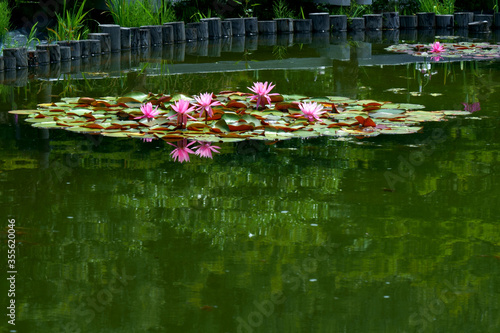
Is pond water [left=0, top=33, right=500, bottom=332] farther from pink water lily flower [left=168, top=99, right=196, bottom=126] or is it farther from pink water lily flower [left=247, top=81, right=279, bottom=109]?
pink water lily flower [left=247, top=81, right=279, bottom=109]

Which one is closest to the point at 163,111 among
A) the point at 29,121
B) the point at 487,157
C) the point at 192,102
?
the point at 192,102

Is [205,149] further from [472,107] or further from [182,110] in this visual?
[472,107]

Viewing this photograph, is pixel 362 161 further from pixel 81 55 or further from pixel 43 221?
pixel 81 55

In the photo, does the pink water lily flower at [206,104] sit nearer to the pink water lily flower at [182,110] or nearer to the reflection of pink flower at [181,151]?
the pink water lily flower at [182,110]

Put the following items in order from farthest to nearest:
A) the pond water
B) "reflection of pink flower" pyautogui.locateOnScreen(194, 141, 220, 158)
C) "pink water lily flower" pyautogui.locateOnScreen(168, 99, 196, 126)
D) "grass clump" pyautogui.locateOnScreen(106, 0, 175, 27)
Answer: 1. "grass clump" pyautogui.locateOnScreen(106, 0, 175, 27)
2. "pink water lily flower" pyautogui.locateOnScreen(168, 99, 196, 126)
3. "reflection of pink flower" pyautogui.locateOnScreen(194, 141, 220, 158)
4. the pond water

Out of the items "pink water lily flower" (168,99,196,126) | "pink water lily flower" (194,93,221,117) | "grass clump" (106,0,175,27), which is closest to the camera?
"pink water lily flower" (168,99,196,126)

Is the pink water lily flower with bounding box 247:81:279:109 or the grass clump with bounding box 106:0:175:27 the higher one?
the grass clump with bounding box 106:0:175:27

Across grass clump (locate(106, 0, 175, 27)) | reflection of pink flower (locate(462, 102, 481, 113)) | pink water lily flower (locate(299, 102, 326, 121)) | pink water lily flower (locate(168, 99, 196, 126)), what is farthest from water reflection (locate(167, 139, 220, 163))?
grass clump (locate(106, 0, 175, 27))

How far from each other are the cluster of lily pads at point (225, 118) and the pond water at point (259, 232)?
142 millimetres

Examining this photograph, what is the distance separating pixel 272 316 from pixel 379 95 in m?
4.14

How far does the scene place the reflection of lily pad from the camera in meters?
5.08

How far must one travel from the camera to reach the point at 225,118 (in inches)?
208

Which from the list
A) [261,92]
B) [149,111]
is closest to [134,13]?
[261,92]

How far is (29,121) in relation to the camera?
5527 mm
